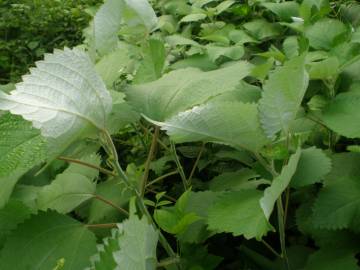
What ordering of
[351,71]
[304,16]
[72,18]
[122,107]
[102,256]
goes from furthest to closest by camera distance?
[72,18], [304,16], [351,71], [122,107], [102,256]

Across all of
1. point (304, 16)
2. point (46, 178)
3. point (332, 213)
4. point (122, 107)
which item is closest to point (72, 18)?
point (304, 16)

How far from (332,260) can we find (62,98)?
0.37m

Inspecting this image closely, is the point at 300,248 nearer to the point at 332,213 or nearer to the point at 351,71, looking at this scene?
the point at 332,213

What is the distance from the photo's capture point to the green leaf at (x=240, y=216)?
0.49 meters

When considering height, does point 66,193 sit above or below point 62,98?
below

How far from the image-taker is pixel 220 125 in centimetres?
53

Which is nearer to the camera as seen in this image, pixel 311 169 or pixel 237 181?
pixel 311 169

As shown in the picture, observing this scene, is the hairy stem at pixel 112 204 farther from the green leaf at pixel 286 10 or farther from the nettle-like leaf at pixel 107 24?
the green leaf at pixel 286 10

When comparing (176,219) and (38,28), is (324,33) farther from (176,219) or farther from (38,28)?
(38,28)

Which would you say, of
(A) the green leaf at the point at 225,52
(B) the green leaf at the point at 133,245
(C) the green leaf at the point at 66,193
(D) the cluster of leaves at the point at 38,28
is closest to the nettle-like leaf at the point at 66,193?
(C) the green leaf at the point at 66,193

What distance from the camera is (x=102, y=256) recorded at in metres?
0.43

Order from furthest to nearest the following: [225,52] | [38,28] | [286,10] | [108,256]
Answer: [38,28] < [286,10] < [225,52] < [108,256]

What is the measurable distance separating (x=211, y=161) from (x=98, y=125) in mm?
351

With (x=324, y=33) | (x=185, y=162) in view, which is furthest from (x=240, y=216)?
(x=324, y=33)
